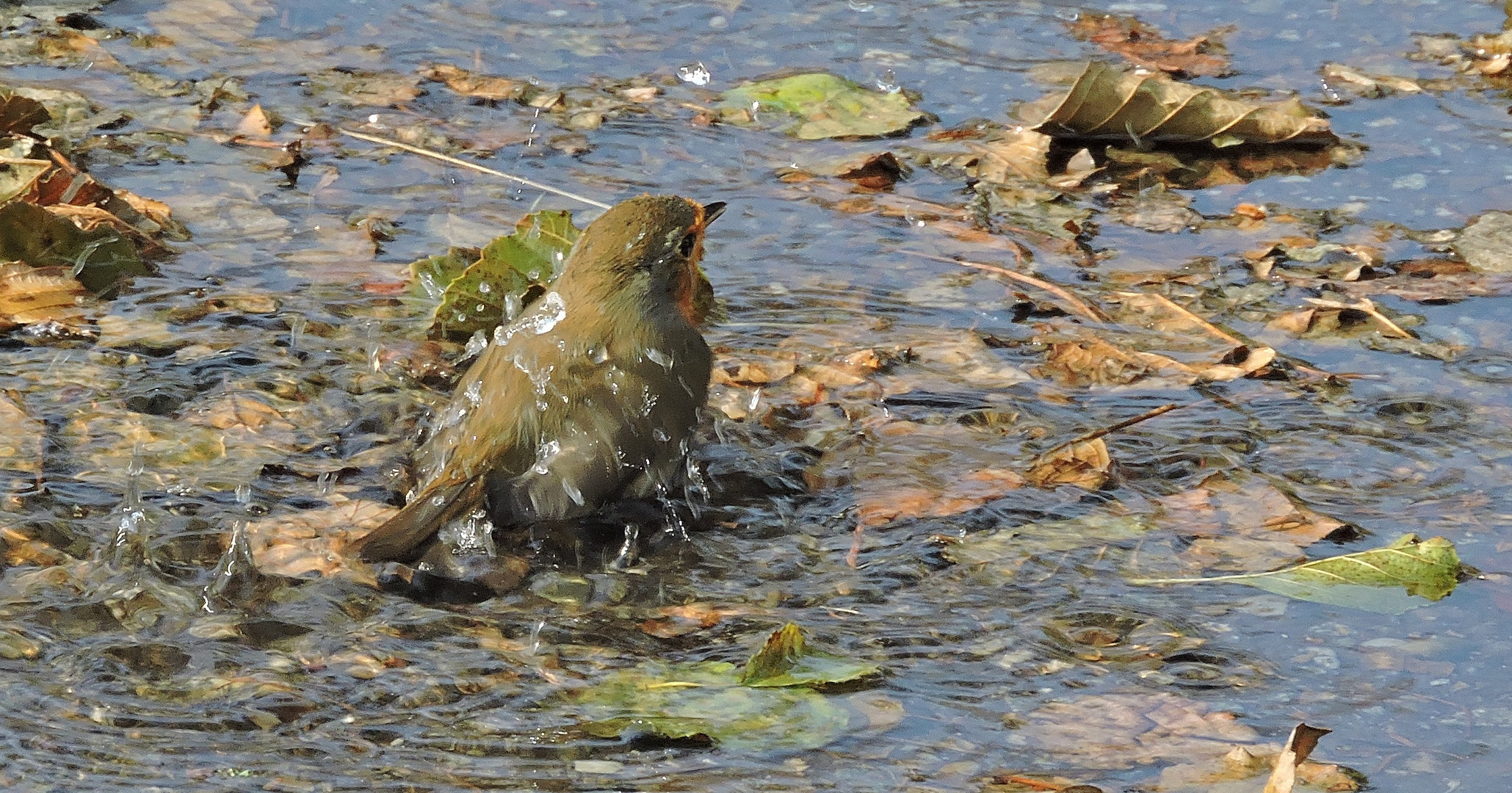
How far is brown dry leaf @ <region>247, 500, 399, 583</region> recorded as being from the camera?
409cm

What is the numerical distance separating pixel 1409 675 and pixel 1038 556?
36.2 inches

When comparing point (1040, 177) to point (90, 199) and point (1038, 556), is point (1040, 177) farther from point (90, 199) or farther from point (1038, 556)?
point (90, 199)

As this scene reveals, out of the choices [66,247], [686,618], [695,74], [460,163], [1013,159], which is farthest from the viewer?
[695,74]

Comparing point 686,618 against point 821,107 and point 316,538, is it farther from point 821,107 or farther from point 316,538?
point 821,107

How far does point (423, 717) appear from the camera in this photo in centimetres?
344

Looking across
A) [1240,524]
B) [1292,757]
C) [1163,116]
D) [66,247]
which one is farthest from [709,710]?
[1163,116]

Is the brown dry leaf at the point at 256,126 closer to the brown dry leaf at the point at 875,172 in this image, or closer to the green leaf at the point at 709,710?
the brown dry leaf at the point at 875,172

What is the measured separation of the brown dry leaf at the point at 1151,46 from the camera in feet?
26.0

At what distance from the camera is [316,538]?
13.9 ft

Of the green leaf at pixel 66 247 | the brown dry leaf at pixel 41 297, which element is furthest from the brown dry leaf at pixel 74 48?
the brown dry leaf at pixel 41 297

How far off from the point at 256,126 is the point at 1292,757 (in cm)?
524

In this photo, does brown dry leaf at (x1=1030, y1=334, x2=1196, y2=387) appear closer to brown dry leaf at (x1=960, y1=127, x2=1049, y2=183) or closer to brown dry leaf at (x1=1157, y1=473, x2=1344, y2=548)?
brown dry leaf at (x1=1157, y1=473, x2=1344, y2=548)

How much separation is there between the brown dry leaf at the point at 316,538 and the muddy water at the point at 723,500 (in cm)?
8

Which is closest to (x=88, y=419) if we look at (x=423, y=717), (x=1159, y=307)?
(x=423, y=717)
